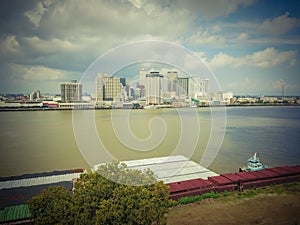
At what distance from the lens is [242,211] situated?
2.98 m

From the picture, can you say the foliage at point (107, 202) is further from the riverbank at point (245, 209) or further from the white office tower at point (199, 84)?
the white office tower at point (199, 84)

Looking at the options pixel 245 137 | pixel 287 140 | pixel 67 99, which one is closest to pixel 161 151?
pixel 245 137

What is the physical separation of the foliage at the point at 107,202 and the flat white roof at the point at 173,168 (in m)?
2.22

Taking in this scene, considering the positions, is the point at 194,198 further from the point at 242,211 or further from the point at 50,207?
the point at 50,207

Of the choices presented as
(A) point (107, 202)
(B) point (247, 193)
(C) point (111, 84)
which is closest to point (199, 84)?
(C) point (111, 84)

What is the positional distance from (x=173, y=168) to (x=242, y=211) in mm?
2058

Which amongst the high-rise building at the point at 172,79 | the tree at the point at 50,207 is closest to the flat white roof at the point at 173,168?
the high-rise building at the point at 172,79

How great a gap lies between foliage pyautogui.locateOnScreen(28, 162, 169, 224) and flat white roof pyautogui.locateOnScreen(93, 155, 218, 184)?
7.28 ft

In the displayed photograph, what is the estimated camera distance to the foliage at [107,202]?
1.87 m

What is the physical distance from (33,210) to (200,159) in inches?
195

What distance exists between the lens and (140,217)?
1.93m

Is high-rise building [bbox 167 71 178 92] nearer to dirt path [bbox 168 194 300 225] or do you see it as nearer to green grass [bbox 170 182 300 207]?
green grass [bbox 170 182 300 207]

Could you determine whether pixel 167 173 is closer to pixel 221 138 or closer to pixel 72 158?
pixel 72 158

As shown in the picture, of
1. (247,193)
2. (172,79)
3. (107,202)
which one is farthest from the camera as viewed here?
(172,79)
